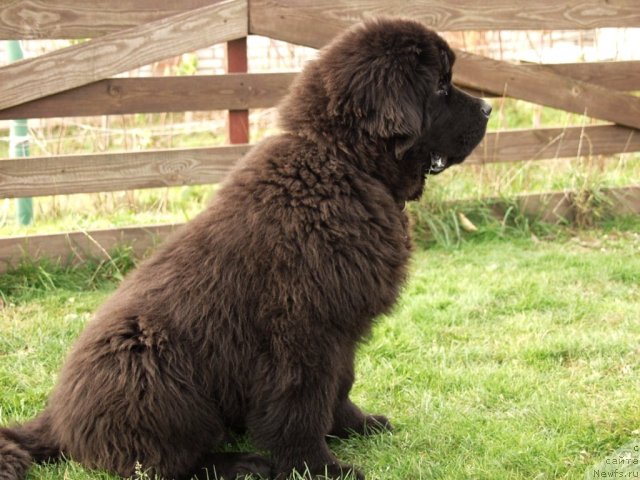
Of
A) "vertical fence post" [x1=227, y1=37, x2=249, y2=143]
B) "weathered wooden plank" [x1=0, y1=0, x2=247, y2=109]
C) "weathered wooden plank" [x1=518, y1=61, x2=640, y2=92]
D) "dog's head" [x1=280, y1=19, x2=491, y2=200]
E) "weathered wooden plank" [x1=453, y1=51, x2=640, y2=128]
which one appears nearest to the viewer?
"dog's head" [x1=280, y1=19, x2=491, y2=200]

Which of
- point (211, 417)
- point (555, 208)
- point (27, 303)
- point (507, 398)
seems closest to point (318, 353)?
point (211, 417)

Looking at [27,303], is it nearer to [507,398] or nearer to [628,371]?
[507,398]

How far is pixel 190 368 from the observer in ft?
11.1

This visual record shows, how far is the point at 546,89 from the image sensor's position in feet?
23.2

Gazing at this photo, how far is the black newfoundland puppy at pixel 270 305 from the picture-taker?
3.34 m

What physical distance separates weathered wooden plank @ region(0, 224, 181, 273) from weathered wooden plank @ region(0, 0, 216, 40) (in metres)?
1.42

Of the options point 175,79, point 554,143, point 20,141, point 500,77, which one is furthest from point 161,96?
point 554,143

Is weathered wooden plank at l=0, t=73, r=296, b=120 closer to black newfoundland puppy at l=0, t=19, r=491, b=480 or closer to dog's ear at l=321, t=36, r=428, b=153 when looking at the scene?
black newfoundland puppy at l=0, t=19, r=491, b=480

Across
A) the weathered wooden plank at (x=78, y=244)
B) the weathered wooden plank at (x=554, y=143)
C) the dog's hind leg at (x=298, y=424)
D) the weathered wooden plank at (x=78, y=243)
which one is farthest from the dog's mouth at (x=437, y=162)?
the weathered wooden plank at (x=554, y=143)

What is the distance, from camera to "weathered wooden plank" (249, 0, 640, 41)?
6.34 meters

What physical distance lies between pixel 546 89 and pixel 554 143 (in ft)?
1.67

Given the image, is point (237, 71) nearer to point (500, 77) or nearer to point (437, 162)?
point (500, 77)

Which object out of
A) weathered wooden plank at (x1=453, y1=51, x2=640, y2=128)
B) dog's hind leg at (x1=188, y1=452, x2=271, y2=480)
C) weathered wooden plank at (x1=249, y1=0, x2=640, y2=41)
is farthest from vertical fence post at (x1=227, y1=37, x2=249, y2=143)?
dog's hind leg at (x1=188, y1=452, x2=271, y2=480)

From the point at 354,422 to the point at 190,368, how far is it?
37.0 inches
